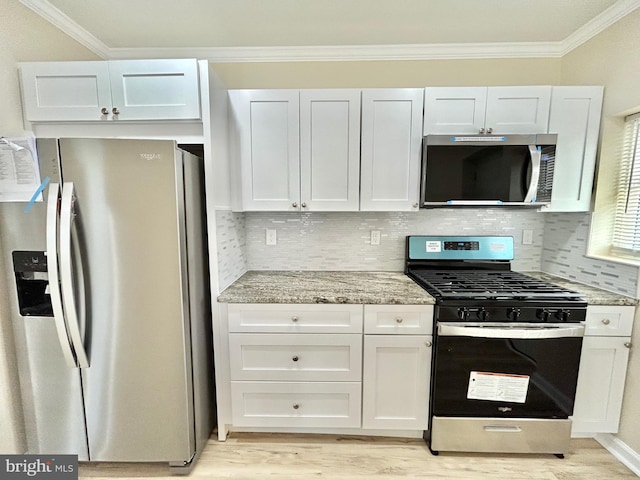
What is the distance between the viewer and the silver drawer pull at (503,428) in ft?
5.40

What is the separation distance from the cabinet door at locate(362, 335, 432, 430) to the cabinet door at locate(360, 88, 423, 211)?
89 centimetres

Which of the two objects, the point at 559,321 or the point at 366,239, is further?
Result: the point at 366,239

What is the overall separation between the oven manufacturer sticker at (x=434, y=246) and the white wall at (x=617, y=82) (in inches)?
35.9

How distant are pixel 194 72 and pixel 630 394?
312 cm

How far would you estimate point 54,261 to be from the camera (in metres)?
1.28

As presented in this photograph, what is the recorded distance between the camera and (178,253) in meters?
1.42

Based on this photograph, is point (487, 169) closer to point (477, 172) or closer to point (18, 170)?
point (477, 172)

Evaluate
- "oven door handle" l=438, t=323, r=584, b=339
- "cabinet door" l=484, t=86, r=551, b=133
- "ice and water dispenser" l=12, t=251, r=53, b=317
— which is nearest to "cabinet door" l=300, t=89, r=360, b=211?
Result: "cabinet door" l=484, t=86, r=551, b=133

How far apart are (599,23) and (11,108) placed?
139 inches

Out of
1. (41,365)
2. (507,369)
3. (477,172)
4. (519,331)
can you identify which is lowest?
(507,369)

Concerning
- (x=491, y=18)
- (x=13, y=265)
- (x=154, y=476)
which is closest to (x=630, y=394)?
(x=491, y=18)

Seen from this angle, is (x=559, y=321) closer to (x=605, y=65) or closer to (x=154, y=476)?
(x=605, y=65)

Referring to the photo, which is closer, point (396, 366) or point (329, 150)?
point (396, 366)

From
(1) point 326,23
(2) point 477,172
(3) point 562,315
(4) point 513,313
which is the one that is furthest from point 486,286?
(1) point 326,23
